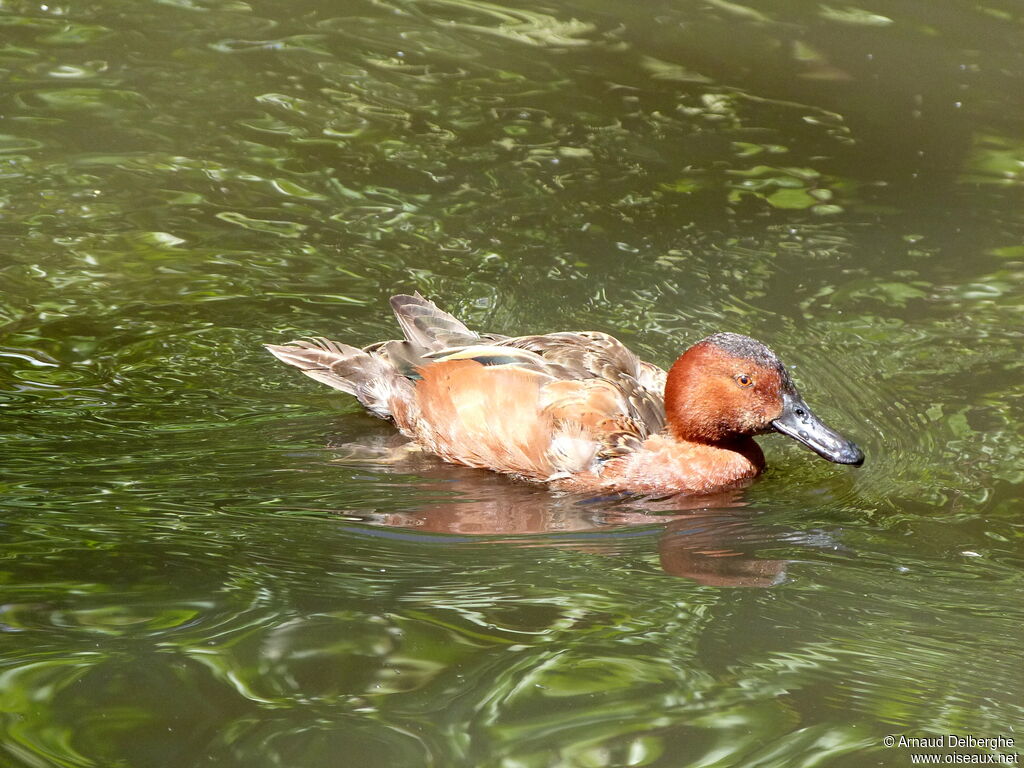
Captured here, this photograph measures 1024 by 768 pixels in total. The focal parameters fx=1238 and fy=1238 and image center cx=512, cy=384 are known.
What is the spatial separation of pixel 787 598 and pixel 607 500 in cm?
154

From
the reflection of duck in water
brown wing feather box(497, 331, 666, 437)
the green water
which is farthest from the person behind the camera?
brown wing feather box(497, 331, 666, 437)

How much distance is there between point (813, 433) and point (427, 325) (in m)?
2.37

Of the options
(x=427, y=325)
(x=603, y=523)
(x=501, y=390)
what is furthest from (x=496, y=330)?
(x=603, y=523)

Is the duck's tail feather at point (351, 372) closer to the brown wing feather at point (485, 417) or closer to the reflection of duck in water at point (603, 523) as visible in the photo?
the brown wing feather at point (485, 417)

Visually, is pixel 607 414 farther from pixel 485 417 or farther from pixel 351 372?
pixel 351 372

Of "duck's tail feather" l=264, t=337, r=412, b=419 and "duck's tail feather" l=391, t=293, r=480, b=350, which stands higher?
"duck's tail feather" l=391, t=293, r=480, b=350

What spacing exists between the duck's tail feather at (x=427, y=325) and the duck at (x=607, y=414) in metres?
0.14

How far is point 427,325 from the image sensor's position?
7465mm

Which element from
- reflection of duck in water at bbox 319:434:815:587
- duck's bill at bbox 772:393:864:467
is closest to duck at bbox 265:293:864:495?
duck's bill at bbox 772:393:864:467

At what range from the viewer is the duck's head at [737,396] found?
6.65 metres

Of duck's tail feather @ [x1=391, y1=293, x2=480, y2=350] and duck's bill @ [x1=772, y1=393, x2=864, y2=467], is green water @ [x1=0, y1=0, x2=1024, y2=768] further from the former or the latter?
duck's tail feather @ [x1=391, y1=293, x2=480, y2=350]

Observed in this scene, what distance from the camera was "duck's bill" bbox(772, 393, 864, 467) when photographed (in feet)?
21.3

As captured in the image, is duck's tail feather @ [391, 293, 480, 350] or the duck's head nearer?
the duck's head

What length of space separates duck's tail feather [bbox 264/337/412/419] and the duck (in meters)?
0.15
